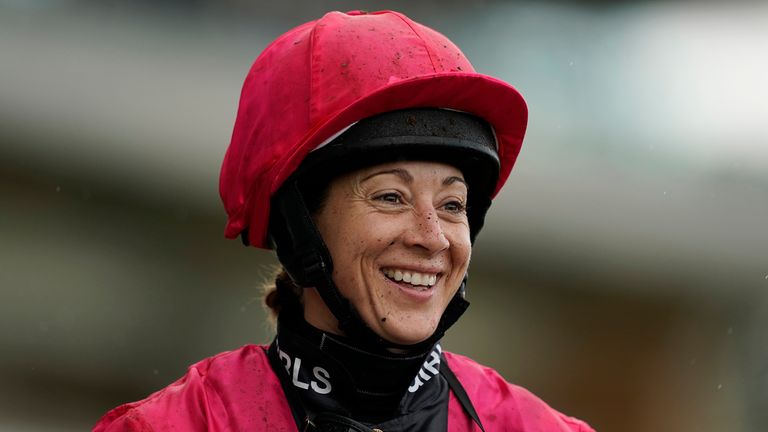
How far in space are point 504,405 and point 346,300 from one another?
480 mm

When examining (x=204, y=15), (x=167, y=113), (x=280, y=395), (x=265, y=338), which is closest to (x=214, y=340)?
(x=265, y=338)

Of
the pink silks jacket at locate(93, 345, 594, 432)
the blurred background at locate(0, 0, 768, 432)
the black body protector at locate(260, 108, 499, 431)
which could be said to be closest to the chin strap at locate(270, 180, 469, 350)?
the black body protector at locate(260, 108, 499, 431)

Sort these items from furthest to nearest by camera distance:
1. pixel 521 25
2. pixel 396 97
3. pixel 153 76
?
pixel 521 25
pixel 153 76
pixel 396 97

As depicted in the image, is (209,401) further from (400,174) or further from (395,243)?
(400,174)

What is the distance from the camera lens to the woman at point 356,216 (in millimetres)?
2115

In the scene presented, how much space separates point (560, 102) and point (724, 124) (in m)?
0.90

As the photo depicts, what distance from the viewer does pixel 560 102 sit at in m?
5.14

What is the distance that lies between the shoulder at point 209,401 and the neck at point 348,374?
0.22 feet

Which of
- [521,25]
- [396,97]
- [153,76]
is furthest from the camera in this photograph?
[521,25]

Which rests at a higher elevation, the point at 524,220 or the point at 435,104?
the point at 435,104

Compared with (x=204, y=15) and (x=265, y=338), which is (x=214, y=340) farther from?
(x=204, y=15)

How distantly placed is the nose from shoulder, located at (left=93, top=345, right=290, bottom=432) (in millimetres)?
440

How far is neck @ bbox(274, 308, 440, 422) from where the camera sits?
7.12 feet

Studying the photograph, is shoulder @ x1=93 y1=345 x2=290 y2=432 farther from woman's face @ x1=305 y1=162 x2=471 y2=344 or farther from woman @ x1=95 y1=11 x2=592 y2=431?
woman's face @ x1=305 y1=162 x2=471 y2=344
